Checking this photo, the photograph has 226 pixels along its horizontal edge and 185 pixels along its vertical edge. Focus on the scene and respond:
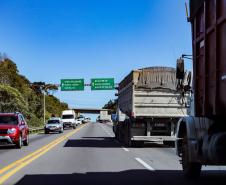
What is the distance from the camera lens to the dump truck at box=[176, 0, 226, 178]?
1040 centimetres

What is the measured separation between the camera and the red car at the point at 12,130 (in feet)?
81.8

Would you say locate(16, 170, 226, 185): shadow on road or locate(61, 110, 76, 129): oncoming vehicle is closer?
locate(16, 170, 226, 185): shadow on road

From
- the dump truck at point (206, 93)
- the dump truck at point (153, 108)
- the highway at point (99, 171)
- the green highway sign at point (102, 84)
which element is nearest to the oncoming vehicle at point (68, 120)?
the green highway sign at point (102, 84)

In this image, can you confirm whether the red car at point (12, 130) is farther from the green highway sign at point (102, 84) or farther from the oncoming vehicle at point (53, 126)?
the green highway sign at point (102, 84)

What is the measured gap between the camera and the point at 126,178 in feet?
42.2

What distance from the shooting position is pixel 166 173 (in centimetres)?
1395

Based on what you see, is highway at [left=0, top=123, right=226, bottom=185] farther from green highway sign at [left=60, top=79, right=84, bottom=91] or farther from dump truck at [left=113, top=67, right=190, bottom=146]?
green highway sign at [left=60, top=79, right=84, bottom=91]

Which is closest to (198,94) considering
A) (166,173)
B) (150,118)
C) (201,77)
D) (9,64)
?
(201,77)

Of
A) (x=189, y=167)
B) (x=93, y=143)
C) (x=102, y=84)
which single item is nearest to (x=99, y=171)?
(x=189, y=167)

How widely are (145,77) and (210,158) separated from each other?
15.3m

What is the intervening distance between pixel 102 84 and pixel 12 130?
1984 inches

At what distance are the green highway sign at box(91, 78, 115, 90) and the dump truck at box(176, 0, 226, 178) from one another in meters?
61.6

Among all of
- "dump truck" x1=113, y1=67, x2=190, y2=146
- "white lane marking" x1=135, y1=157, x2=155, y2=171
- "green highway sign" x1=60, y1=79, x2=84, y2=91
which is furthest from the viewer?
"green highway sign" x1=60, y1=79, x2=84, y2=91

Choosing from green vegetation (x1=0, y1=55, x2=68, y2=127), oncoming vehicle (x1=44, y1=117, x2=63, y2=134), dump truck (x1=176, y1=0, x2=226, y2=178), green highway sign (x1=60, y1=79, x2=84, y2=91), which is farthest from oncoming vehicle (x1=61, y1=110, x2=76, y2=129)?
dump truck (x1=176, y1=0, x2=226, y2=178)
